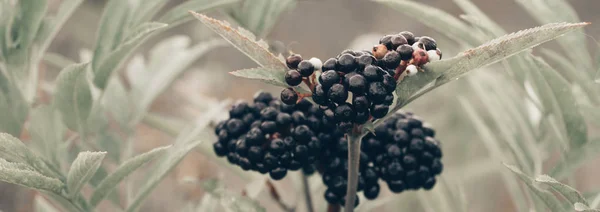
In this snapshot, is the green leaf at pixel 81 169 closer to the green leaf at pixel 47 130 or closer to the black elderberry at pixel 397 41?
the green leaf at pixel 47 130

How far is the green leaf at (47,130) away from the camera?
1.18 meters

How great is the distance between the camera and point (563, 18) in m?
1.21

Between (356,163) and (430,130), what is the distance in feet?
1.08

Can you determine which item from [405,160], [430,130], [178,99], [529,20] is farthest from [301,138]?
[529,20]

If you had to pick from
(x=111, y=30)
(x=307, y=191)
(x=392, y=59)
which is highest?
(x=392, y=59)

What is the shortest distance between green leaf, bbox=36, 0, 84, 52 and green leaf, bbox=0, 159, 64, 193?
1.17ft

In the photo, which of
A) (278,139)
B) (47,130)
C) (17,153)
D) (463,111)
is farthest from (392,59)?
(463,111)

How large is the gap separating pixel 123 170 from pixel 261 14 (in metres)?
0.45

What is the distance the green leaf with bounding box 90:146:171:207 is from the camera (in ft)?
3.07

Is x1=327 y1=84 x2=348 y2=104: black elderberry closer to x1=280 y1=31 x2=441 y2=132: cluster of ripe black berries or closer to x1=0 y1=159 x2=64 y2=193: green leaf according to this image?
x1=280 y1=31 x2=441 y2=132: cluster of ripe black berries

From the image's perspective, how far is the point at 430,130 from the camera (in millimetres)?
1181

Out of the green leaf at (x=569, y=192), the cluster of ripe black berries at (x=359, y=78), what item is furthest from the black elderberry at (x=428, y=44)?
the green leaf at (x=569, y=192)

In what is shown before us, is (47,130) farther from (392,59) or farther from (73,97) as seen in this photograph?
(392,59)

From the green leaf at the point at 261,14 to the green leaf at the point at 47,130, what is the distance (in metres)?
0.41
